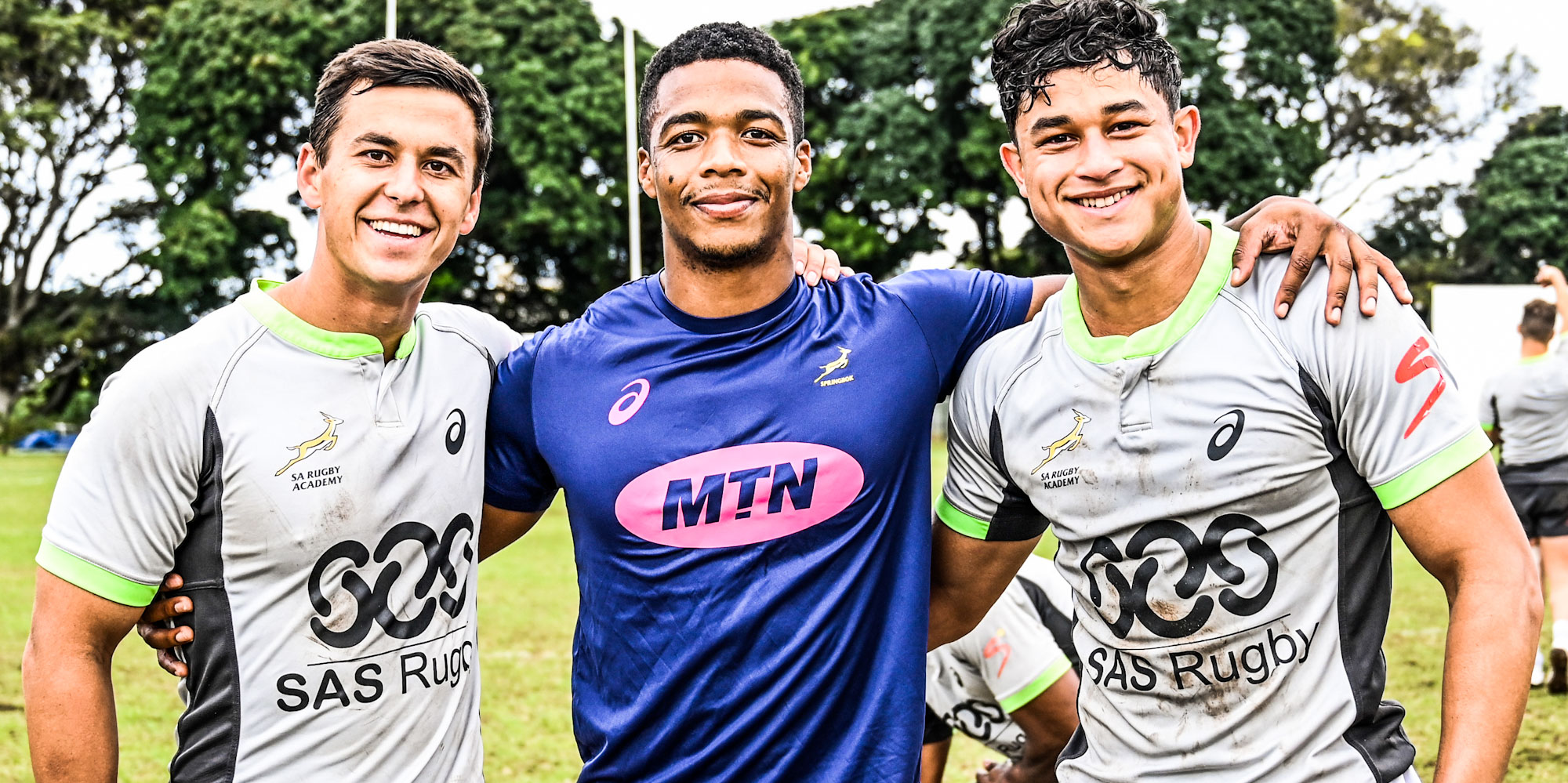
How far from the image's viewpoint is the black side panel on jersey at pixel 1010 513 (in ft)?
10.2

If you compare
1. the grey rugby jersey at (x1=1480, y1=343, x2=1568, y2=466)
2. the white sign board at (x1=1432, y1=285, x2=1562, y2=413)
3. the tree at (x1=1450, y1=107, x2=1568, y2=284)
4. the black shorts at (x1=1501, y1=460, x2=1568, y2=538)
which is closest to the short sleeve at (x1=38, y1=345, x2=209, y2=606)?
the black shorts at (x1=1501, y1=460, x2=1568, y2=538)

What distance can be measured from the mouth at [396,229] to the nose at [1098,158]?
1.62m

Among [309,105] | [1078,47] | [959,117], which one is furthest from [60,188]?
[1078,47]

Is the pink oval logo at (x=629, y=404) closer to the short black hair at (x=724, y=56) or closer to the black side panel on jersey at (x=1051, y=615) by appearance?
the short black hair at (x=724, y=56)

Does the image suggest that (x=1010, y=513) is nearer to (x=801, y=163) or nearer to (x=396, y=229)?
(x=801, y=163)

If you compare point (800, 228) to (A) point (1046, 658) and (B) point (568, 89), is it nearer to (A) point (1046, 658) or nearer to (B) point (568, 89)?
(B) point (568, 89)

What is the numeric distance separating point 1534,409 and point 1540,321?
0.77 metres

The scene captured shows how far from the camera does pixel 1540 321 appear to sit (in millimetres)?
9859

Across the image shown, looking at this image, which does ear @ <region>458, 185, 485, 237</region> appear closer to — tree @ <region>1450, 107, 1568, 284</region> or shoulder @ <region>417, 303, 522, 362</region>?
shoulder @ <region>417, 303, 522, 362</region>

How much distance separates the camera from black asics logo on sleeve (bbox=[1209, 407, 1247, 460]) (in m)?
2.70

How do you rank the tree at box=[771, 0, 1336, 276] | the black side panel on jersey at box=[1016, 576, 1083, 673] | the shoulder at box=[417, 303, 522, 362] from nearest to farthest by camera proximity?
the shoulder at box=[417, 303, 522, 362] → the black side panel on jersey at box=[1016, 576, 1083, 673] → the tree at box=[771, 0, 1336, 276]

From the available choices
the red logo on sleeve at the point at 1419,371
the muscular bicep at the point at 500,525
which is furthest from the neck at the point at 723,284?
the red logo on sleeve at the point at 1419,371

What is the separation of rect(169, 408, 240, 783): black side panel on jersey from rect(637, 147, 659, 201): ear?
3.96 feet

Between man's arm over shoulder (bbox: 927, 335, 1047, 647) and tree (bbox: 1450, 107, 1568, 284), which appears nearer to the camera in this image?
man's arm over shoulder (bbox: 927, 335, 1047, 647)
